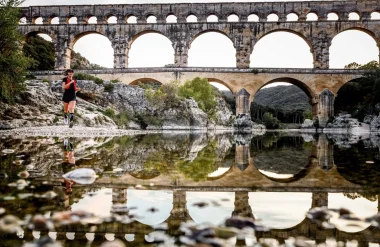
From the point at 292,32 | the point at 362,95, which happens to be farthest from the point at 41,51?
the point at 362,95

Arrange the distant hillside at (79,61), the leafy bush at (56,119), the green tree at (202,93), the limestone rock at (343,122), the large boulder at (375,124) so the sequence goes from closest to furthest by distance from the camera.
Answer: the leafy bush at (56,119)
the large boulder at (375,124)
the limestone rock at (343,122)
the green tree at (202,93)
the distant hillside at (79,61)

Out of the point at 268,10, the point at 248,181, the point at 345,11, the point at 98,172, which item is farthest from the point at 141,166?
the point at 345,11

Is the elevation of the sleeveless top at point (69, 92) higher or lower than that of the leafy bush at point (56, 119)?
higher

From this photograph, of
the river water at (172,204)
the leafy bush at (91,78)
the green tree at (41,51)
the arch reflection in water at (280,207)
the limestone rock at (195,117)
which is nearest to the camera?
the river water at (172,204)

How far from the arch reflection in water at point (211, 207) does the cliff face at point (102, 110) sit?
1038 cm

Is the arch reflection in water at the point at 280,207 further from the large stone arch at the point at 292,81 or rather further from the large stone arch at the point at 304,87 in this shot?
the large stone arch at the point at 292,81

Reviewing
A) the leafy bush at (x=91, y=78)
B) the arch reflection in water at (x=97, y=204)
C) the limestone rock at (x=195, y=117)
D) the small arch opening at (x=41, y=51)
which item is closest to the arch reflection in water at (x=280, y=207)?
the arch reflection in water at (x=97, y=204)

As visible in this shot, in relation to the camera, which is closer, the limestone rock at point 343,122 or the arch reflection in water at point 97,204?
the arch reflection in water at point 97,204

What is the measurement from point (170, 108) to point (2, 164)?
17.5 meters

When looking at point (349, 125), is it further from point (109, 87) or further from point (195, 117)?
point (109, 87)

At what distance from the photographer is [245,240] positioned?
4.90 feet

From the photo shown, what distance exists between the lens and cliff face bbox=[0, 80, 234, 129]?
1208cm

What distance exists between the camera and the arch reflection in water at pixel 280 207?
71.6 inches

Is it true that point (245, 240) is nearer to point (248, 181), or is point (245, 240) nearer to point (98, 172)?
point (248, 181)
